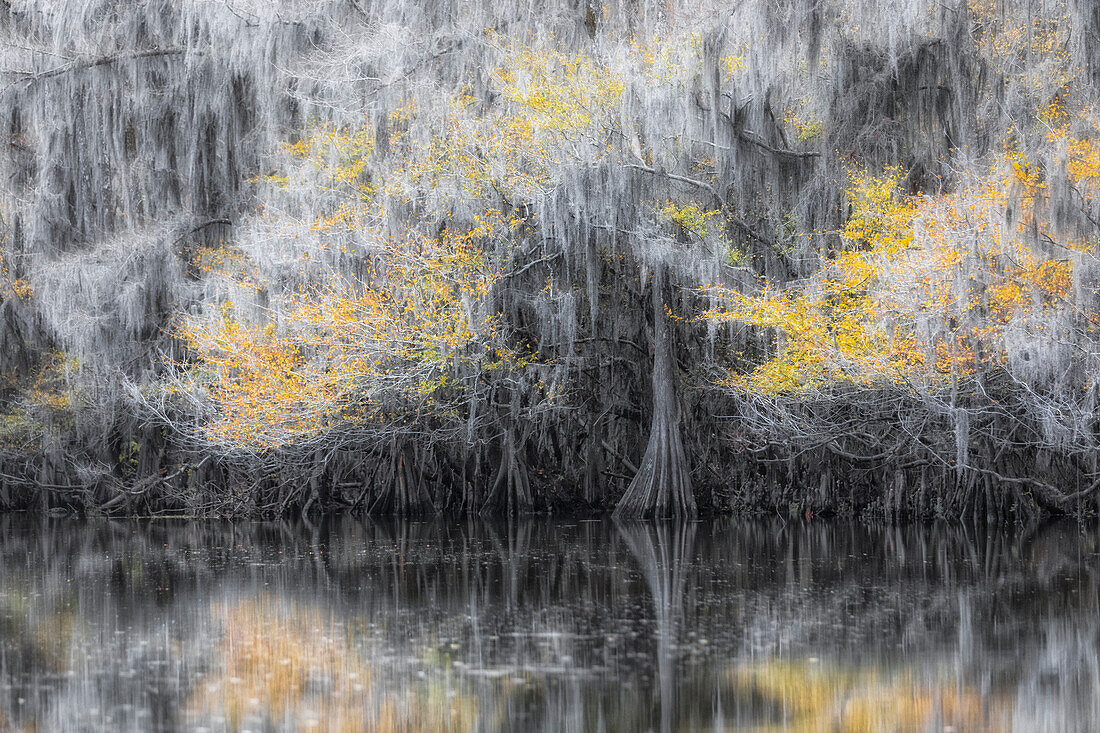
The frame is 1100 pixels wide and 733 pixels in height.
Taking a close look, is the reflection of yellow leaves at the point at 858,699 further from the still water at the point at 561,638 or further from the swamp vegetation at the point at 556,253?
the swamp vegetation at the point at 556,253

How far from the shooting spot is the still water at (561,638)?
5.38m

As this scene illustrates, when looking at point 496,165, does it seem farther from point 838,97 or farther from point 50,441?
point 50,441

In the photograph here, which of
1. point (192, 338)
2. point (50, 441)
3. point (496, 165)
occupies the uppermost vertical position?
point (496, 165)

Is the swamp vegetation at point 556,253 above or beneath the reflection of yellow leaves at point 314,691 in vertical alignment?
above

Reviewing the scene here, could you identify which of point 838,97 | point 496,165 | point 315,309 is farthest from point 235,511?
point 838,97

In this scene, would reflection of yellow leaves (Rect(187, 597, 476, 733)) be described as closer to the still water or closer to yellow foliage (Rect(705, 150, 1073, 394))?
the still water

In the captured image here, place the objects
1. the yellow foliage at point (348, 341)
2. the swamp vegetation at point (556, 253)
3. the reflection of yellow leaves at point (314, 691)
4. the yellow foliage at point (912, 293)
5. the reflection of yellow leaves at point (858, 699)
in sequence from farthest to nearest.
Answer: the yellow foliage at point (348, 341)
the swamp vegetation at point (556, 253)
the yellow foliage at point (912, 293)
the reflection of yellow leaves at point (314, 691)
the reflection of yellow leaves at point (858, 699)

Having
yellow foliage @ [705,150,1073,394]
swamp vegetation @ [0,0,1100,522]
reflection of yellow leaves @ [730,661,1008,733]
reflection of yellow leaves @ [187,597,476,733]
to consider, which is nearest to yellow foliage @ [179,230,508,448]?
swamp vegetation @ [0,0,1100,522]

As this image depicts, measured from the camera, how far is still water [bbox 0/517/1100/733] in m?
5.38

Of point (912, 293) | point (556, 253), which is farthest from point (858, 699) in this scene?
point (556, 253)

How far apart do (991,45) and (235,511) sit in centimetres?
1189

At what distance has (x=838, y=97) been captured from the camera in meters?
14.6

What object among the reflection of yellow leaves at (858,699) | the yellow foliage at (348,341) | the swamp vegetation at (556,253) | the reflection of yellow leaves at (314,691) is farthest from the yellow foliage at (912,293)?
the reflection of yellow leaves at (314,691)

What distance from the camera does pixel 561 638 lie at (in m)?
7.25
